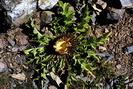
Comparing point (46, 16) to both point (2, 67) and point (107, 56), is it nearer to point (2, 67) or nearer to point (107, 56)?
point (2, 67)

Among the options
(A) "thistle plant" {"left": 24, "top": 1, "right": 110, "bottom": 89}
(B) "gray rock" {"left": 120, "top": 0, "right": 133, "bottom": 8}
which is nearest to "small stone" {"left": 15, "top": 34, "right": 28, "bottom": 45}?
(A) "thistle plant" {"left": 24, "top": 1, "right": 110, "bottom": 89}

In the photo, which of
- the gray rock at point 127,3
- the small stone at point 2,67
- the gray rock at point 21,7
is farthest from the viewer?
the small stone at point 2,67

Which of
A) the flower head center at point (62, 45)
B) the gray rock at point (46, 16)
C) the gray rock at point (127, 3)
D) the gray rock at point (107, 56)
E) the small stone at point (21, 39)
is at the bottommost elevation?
the gray rock at point (107, 56)

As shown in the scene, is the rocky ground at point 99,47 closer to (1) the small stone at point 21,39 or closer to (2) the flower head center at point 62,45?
(1) the small stone at point 21,39

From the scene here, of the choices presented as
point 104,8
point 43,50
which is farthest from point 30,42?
point 104,8

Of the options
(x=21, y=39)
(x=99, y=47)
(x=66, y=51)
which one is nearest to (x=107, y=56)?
(x=99, y=47)

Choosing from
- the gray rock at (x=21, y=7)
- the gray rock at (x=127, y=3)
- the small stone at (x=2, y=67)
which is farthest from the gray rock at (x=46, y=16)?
the gray rock at (x=127, y=3)

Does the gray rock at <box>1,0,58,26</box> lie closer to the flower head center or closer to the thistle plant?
the thistle plant
